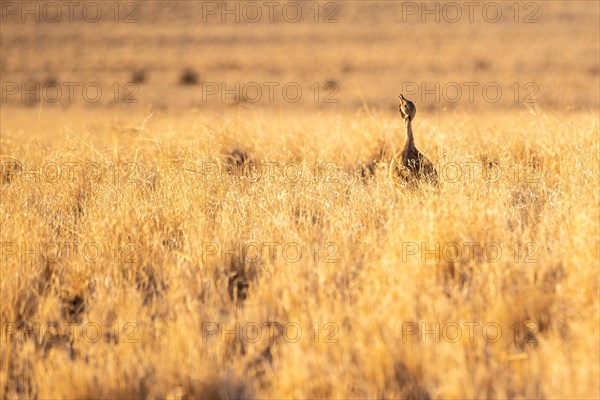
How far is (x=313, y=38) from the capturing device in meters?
38.8

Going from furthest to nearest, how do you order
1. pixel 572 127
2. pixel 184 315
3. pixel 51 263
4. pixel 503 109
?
pixel 503 109 < pixel 572 127 < pixel 51 263 < pixel 184 315

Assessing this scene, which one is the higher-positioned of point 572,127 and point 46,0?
point 46,0

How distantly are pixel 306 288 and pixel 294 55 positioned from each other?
1267 inches

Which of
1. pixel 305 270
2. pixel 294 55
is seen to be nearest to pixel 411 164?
pixel 305 270

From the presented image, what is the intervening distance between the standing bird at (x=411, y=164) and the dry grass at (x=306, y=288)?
0.14 meters

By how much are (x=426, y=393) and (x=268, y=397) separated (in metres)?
0.67

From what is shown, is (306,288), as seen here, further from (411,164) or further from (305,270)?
(411,164)

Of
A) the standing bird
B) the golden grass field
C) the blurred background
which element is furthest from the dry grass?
the blurred background

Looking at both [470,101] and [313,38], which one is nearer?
[470,101]

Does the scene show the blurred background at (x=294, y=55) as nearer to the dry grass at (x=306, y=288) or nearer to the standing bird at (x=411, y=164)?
the standing bird at (x=411, y=164)

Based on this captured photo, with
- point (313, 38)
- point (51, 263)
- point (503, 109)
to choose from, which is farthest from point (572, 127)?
point (313, 38)

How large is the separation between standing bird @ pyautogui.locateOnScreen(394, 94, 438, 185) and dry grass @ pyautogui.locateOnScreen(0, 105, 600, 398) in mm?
142

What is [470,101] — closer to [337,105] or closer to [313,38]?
[337,105]

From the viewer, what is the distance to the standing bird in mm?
5176
